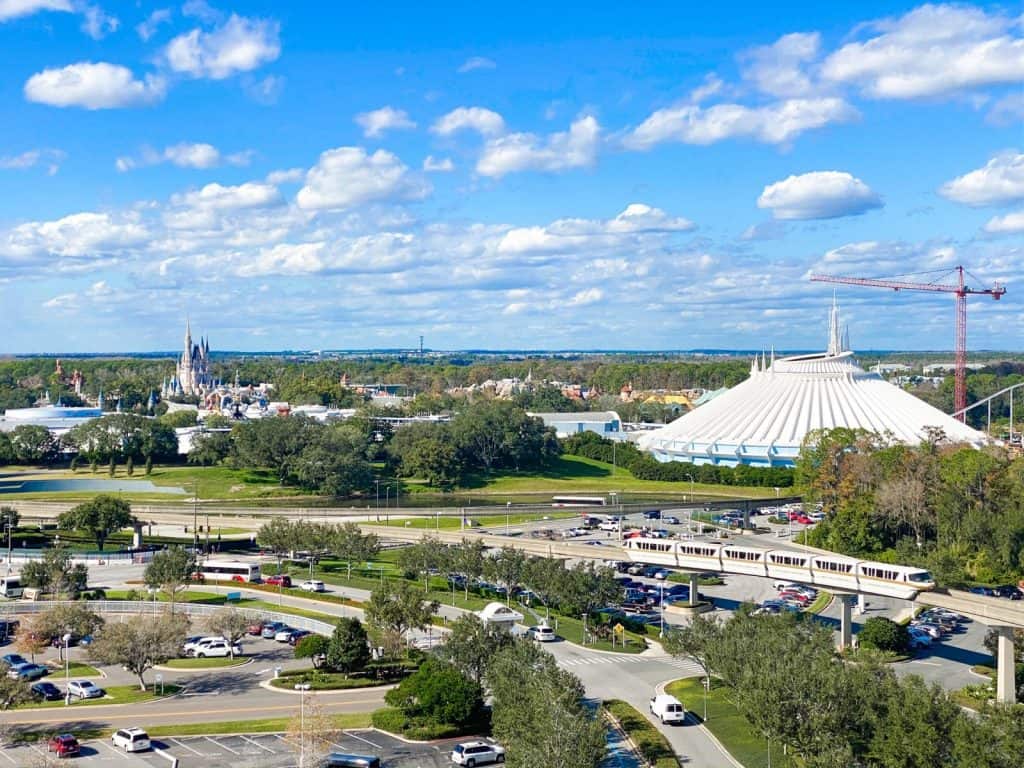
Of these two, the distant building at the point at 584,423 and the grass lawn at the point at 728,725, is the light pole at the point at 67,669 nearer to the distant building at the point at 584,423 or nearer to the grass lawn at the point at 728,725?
the grass lawn at the point at 728,725

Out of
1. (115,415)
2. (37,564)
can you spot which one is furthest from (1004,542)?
(115,415)

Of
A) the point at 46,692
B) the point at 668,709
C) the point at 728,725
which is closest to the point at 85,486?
the point at 46,692

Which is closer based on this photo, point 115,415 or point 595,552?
point 595,552

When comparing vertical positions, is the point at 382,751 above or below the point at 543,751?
below

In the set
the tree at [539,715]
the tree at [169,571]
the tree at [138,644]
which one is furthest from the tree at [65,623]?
the tree at [539,715]

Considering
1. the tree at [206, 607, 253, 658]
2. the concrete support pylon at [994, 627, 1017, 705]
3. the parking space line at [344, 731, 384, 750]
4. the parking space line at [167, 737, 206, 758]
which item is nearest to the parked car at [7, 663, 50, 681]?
Result: the tree at [206, 607, 253, 658]

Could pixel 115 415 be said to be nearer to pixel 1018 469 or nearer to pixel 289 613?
pixel 289 613
